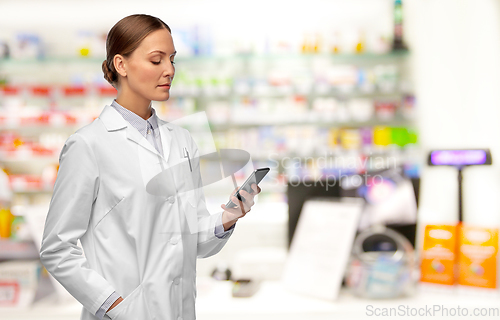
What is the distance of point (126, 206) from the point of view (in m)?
0.86

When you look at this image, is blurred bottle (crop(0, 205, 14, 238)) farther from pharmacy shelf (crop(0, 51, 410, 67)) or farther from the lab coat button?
pharmacy shelf (crop(0, 51, 410, 67))

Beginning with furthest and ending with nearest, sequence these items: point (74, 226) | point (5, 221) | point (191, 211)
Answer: point (5, 221), point (191, 211), point (74, 226)

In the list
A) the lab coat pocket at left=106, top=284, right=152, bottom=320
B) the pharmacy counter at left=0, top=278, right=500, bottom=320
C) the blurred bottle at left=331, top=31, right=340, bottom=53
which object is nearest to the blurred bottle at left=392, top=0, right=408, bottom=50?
the blurred bottle at left=331, top=31, right=340, bottom=53

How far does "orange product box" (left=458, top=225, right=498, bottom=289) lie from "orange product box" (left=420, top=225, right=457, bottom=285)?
0.03m

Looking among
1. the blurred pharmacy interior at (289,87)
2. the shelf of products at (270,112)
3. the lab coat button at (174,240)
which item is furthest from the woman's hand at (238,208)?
the shelf of products at (270,112)

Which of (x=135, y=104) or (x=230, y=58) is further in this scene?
(x=230, y=58)

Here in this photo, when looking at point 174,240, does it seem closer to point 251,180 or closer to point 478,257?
point 251,180

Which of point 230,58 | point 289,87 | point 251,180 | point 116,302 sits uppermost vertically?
point 230,58

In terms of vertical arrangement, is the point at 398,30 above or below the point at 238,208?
above

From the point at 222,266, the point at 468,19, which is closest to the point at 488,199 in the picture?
the point at 468,19

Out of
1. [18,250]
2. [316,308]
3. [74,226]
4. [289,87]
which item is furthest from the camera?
[289,87]

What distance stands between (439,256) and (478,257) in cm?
13

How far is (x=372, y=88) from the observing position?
402 centimetres

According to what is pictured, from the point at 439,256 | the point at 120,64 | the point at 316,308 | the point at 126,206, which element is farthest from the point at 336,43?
the point at 126,206
